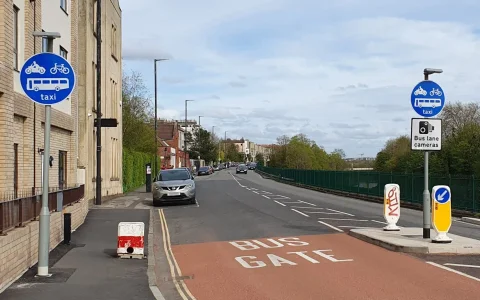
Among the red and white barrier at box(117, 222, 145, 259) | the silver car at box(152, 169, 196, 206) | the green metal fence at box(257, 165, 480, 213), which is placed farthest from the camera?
the silver car at box(152, 169, 196, 206)

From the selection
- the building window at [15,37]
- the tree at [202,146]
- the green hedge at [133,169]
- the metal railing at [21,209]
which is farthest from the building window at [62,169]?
the tree at [202,146]

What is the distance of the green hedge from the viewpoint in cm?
4059

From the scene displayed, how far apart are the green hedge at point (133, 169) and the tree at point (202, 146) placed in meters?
76.2

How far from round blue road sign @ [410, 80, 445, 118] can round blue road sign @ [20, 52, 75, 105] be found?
7921 millimetres

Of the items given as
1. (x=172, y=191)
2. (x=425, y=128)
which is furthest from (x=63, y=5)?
(x=425, y=128)

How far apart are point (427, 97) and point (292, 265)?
211 inches

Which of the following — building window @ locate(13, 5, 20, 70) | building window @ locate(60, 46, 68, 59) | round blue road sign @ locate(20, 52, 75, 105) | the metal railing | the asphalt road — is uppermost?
building window @ locate(60, 46, 68, 59)

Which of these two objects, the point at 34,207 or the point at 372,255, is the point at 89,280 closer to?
the point at 34,207

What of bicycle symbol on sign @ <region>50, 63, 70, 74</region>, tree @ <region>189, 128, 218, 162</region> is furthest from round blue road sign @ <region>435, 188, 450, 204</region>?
tree @ <region>189, 128, 218, 162</region>

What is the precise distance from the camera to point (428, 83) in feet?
44.9

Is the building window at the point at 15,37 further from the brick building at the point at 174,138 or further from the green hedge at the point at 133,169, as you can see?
the brick building at the point at 174,138

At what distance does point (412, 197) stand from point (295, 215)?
31.7 ft

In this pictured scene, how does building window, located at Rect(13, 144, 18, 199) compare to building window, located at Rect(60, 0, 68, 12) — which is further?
building window, located at Rect(60, 0, 68, 12)

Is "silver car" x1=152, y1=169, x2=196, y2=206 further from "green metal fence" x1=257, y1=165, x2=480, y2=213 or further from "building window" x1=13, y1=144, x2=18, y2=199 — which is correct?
"building window" x1=13, y1=144, x2=18, y2=199
